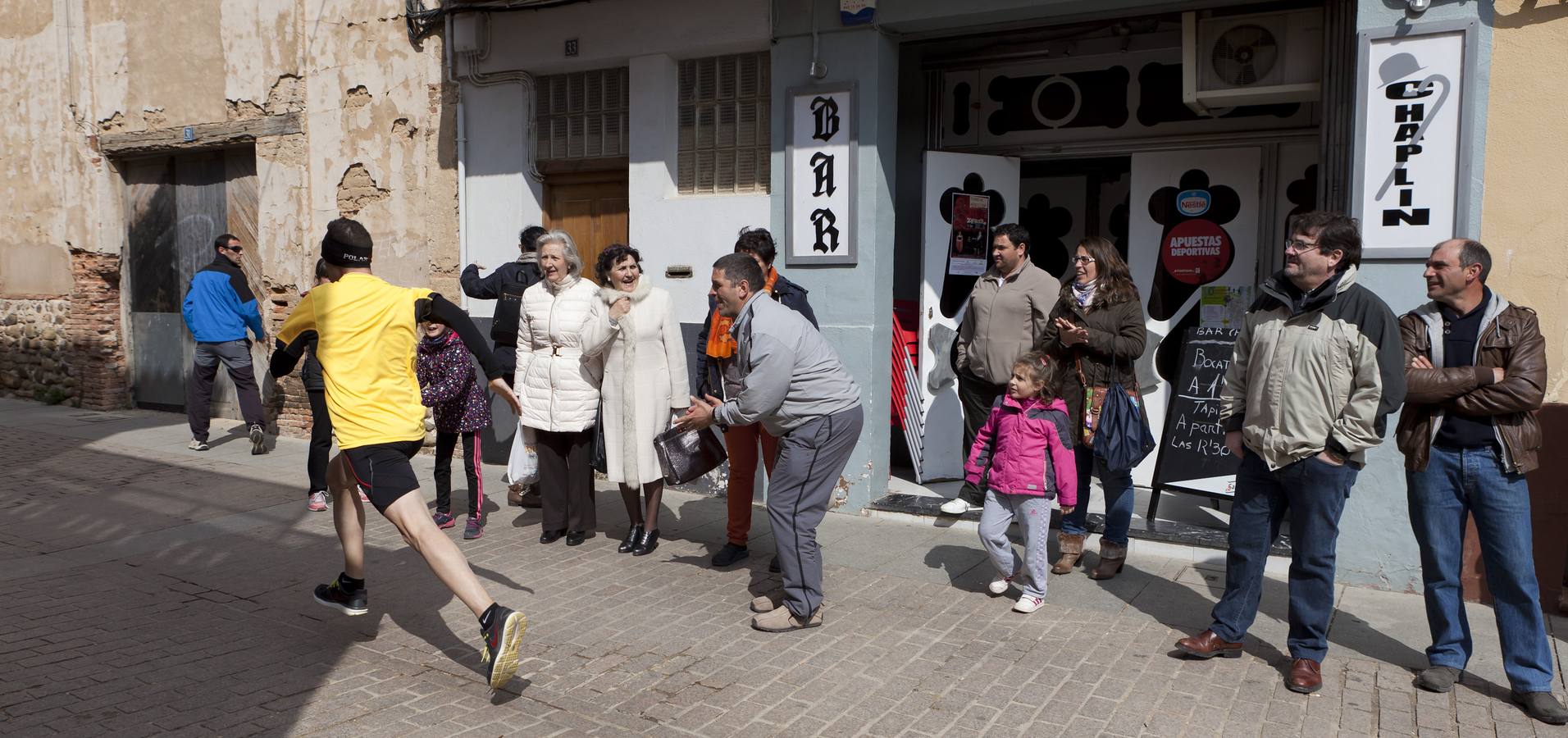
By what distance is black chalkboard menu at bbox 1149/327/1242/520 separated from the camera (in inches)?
257

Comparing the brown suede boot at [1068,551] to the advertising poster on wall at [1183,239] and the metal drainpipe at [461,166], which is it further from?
the metal drainpipe at [461,166]

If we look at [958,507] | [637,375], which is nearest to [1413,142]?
[958,507]

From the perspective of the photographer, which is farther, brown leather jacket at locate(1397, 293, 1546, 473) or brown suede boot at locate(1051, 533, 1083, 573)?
brown suede boot at locate(1051, 533, 1083, 573)

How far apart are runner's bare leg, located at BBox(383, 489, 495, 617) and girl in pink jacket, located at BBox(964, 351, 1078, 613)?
7.83 feet

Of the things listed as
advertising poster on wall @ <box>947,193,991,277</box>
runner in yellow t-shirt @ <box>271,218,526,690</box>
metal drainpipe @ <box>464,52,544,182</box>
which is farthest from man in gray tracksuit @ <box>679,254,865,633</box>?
metal drainpipe @ <box>464,52,544,182</box>

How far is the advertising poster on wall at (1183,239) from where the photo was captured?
7.32 meters

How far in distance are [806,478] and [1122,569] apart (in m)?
2.10

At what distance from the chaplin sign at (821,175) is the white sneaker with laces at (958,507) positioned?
173 cm

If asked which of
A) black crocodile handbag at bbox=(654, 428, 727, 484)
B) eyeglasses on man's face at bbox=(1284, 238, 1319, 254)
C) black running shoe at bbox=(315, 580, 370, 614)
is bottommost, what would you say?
black running shoe at bbox=(315, 580, 370, 614)

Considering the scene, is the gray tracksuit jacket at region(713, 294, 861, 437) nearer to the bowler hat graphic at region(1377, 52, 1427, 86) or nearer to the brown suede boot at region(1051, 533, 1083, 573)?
the brown suede boot at region(1051, 533, 1083, 573)

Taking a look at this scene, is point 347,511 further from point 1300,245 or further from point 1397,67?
point 1397,67

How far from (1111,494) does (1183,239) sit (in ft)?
8.50

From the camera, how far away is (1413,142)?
5352mm

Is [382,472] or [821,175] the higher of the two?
[821,175]
